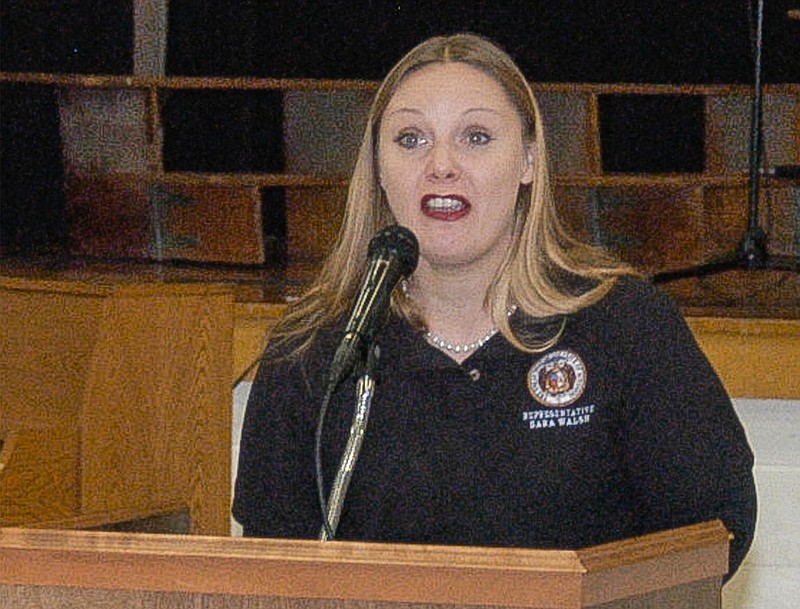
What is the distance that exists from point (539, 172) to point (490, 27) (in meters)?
4.74

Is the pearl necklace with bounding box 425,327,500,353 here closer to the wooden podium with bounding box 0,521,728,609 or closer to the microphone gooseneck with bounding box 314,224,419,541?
the microphone gooseneck with bounding box 314,224,419,541

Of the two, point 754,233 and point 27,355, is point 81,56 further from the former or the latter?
point 27,355

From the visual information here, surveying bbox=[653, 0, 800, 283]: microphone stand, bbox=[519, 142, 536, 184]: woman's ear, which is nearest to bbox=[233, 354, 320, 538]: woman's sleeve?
bbox=[519, 142, 536, 184]: woman's ear

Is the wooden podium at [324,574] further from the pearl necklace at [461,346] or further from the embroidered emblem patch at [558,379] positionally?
the pearl necklace at [461,346]

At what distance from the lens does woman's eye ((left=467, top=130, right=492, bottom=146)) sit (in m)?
2.08

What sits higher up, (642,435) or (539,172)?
(539,172)

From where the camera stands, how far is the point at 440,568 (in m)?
1.26

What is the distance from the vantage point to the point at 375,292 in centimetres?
165

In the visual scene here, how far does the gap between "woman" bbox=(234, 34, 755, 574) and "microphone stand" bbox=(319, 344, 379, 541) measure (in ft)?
1.39

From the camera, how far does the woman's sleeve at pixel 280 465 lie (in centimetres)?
210

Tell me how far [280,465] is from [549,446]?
1.19 feet

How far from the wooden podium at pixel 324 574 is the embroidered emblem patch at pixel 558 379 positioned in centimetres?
68

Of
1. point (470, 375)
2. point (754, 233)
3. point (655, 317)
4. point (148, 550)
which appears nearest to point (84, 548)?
point (148, 550)

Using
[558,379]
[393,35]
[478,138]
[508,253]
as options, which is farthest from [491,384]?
[393,35]
